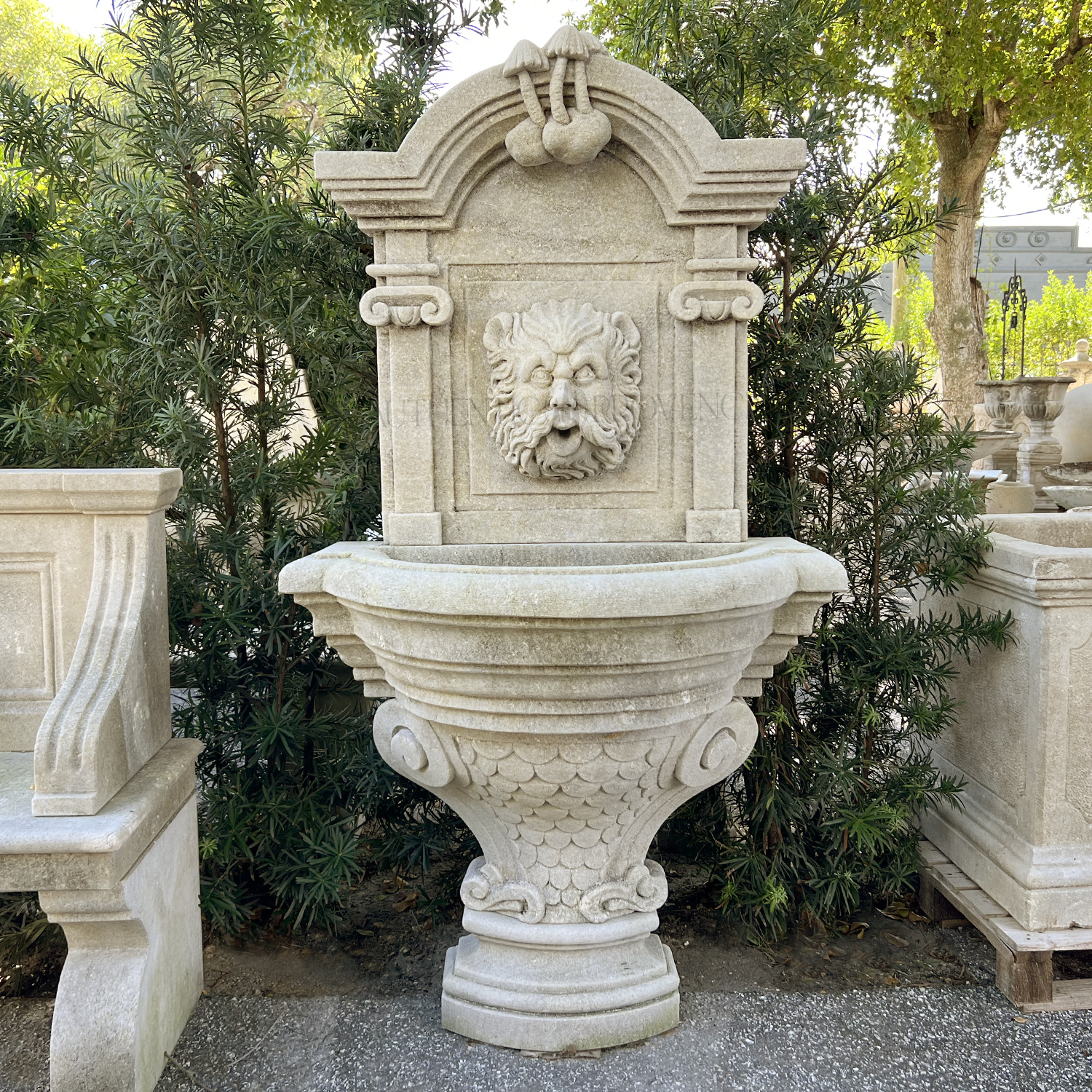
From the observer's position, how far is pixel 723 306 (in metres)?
A: 2.23

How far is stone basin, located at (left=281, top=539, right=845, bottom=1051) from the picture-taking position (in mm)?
1740

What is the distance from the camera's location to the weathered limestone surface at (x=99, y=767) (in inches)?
72.6

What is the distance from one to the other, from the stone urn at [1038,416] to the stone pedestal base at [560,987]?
22.5 feet

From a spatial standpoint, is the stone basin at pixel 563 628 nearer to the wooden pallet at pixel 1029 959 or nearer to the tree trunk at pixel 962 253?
the wooden pallet at pixel 1029 959

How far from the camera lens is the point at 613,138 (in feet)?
7.25

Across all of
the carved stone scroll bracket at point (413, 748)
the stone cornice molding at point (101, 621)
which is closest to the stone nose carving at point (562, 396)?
the carved stone scroll bracket at point (413, 748)

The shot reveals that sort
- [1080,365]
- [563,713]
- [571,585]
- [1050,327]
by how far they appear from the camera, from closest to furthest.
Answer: [571,585] < [563,713] < [1080,365] < [1050,327]

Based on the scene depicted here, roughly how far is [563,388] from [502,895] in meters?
1.24

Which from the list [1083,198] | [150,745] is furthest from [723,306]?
[1083,198]

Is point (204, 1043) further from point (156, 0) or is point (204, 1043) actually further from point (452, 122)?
point (156, 0)

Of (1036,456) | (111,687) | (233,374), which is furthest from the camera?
(1036,456)

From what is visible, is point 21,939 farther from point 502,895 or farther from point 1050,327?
point 1050,327

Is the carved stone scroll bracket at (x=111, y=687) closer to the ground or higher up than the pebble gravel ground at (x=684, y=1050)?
higher up

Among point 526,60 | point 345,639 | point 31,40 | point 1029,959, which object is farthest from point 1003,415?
point 31,40
